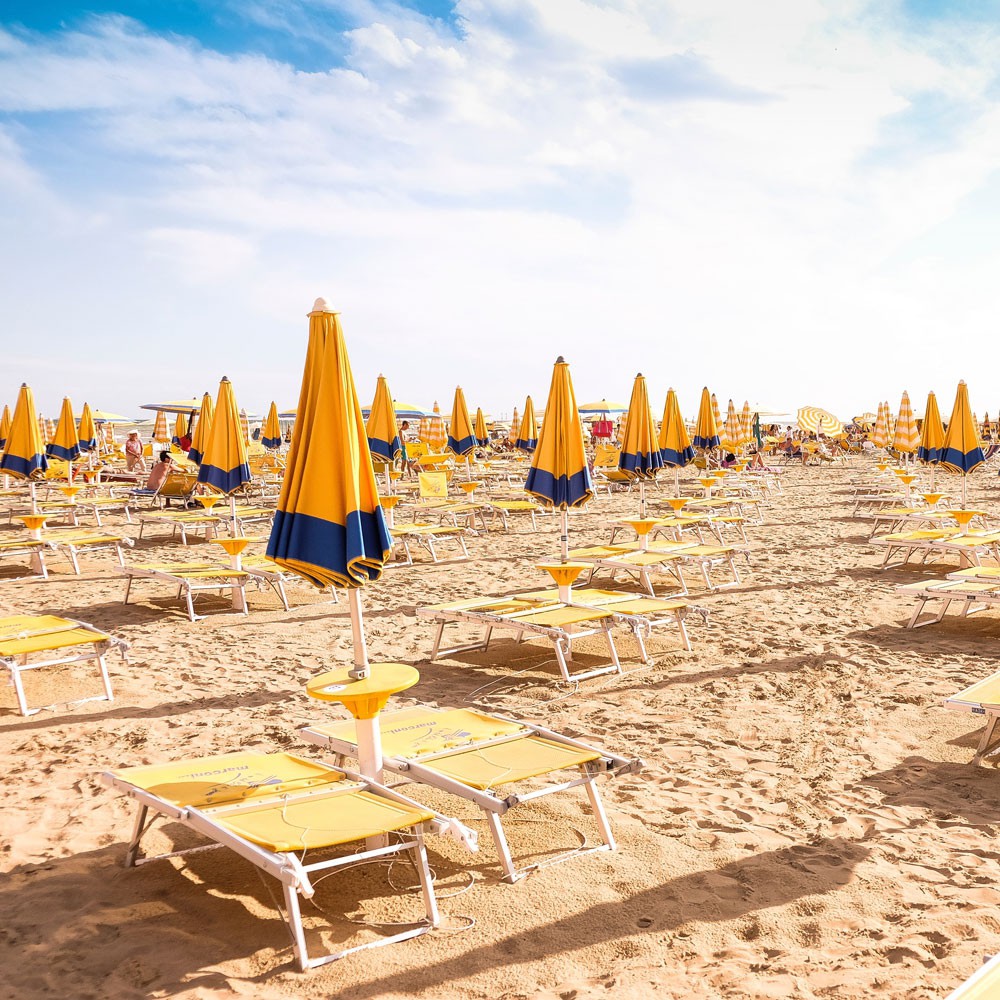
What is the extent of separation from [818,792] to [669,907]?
54.8 inches

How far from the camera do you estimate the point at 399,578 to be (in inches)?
401

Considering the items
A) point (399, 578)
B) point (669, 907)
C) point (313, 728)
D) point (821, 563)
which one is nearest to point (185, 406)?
point (399, 578)

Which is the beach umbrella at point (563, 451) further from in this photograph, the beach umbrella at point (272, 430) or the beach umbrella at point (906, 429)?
the beach umbrella at point (272, 430)

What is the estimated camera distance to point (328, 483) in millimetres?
3340

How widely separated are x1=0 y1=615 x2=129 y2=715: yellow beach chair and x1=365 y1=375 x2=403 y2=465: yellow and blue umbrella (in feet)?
17.3

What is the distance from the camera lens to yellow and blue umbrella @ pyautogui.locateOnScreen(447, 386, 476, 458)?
55.5 ft

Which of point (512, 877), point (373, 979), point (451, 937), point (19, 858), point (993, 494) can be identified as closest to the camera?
point (373, 979)

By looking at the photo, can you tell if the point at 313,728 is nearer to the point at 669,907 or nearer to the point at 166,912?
the point at 166,912

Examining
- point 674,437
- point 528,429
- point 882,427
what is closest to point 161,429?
point 528,429

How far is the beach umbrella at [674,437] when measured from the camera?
1203cm

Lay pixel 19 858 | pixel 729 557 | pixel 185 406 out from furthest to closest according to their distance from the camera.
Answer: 1. pixel 185 406
2. pixel 729 557
3. pixel 19 858

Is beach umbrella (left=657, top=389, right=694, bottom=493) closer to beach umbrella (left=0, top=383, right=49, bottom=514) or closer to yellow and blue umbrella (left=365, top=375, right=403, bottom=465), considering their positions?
yellow and blue umbrella (left=365, top=375, right=403, bottom=465)

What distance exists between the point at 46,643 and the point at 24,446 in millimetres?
6769

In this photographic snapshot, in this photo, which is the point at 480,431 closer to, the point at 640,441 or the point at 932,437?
the point at 932,437
